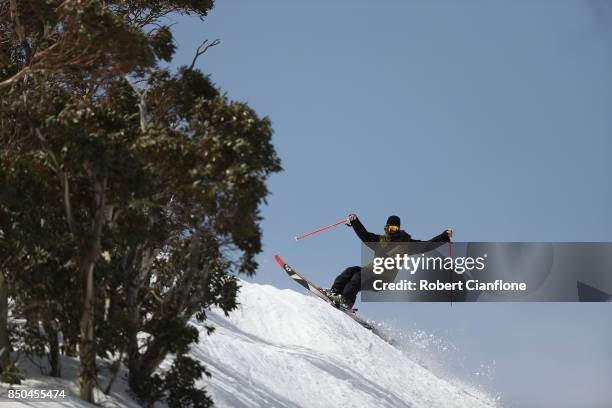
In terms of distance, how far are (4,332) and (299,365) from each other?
1333 cm

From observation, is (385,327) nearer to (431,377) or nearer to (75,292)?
(431,377)

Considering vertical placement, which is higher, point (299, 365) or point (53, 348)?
point (299, 365)

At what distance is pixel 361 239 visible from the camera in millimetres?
32812

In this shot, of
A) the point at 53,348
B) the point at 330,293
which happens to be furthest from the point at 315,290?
the point at 53,348

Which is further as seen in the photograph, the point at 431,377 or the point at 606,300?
the point at 431,377

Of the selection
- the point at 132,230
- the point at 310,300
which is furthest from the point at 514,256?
the point at 132,230

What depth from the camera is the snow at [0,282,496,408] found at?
25938 mm

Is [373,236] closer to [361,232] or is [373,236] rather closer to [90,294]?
[361,232]

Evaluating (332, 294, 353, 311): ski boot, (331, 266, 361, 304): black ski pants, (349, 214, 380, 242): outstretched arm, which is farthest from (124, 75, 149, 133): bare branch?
(332, 294, 353, 311): ski boot

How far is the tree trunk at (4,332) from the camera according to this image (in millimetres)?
19172

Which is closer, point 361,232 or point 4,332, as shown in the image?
point 4,332

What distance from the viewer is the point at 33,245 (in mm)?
18594

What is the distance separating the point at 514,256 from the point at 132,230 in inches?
595

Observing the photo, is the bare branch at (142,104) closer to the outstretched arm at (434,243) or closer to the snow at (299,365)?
the snow at (299,365)
